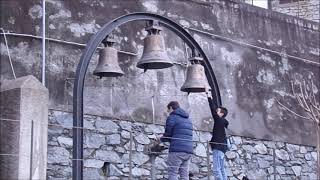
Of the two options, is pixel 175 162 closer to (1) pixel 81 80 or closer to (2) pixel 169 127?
(2) pixel 169 127

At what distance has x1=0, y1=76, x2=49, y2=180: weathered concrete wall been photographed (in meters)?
7.80

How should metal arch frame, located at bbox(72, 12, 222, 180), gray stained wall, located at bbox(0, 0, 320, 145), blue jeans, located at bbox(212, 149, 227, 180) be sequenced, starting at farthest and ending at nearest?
gray stained wall, located at bbox(0, 0, 320, 145), blue jeans, located at bbox(212, 149, 227, 180), metal arch frame, located at bbox(72, 12, 222, 180)

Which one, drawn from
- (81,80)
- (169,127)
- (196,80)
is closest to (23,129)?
(81,80)

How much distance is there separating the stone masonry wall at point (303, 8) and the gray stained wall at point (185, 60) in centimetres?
169

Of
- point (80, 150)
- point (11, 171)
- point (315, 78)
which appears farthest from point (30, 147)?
point (315, 78)

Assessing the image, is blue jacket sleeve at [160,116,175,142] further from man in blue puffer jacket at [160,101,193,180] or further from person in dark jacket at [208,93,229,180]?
person in dark jacket at [208,93,229,180]

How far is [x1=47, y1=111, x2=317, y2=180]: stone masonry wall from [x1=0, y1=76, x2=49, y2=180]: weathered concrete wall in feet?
9.30

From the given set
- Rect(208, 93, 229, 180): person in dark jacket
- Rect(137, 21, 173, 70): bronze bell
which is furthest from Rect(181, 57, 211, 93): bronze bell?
Rect(137, 21, 173, 70): bronze bell

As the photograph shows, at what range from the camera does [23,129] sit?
7.89 meters

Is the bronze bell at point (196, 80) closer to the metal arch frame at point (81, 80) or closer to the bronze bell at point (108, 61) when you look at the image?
the metal arch frame at point (81, 80)

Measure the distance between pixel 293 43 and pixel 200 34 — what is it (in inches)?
118

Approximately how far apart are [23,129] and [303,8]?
43.6 feet

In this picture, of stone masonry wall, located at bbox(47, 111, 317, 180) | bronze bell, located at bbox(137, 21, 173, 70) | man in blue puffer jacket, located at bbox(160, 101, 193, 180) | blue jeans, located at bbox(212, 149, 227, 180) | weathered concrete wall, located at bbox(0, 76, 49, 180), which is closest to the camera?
weathered concrete wall, located at bbox(0, 76, 49, 180)

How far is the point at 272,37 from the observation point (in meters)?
17.0
